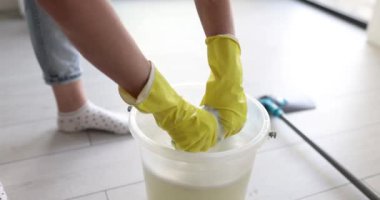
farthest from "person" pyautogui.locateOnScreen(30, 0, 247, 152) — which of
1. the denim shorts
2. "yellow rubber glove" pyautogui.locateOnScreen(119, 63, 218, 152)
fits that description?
the denim shorts

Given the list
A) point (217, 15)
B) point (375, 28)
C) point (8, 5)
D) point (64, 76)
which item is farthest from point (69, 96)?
point (375, 28)

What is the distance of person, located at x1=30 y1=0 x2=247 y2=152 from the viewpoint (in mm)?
426

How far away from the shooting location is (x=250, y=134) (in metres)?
0.68

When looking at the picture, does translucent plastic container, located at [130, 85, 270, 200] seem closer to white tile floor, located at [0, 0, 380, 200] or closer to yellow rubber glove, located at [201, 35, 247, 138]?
yellow rubber glove, located at [201, 35, 247, 138]

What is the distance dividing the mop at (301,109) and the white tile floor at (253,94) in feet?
0.08

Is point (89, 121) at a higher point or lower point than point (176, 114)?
lower

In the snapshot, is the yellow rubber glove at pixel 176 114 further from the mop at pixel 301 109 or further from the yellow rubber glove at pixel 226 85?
the mop at pixel 301 109

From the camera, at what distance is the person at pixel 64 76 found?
2.72 feet

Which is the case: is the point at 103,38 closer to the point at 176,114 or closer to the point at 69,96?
the point at 176,114

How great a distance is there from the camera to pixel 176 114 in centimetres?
50

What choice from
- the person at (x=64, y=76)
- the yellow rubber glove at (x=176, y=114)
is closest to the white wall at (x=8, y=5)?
the person at (x=64, y=76)

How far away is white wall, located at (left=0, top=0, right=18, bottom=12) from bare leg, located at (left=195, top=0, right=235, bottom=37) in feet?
5.01

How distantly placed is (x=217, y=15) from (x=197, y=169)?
0.25 meters

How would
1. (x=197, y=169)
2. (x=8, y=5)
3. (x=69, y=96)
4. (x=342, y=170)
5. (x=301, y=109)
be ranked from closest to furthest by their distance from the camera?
1. (x=197, y=169)
2. (x=342, y=170)
3. (x=69, y=96)
4. (x=301, y=109)
5. (x=8, y=5)
